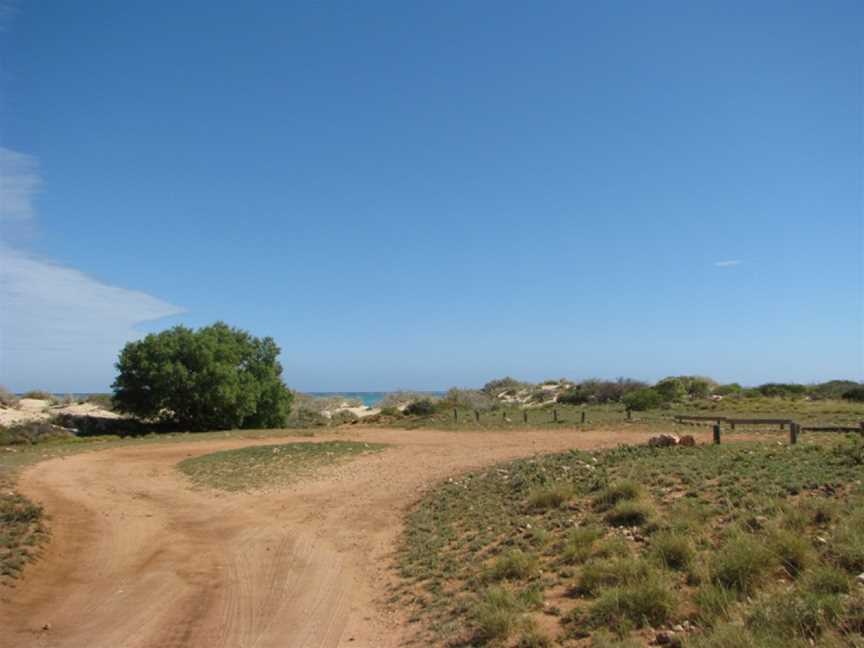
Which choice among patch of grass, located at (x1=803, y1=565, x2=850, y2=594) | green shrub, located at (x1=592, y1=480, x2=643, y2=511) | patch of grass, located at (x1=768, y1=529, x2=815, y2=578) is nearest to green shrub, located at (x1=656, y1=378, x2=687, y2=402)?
green shrub, located at (x1=592, y1=480, x2=643, y2=511)

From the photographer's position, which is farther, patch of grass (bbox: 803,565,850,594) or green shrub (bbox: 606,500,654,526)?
green shrub (bbox: 606,500,654,526)

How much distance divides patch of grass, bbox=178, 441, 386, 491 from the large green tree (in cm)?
1340

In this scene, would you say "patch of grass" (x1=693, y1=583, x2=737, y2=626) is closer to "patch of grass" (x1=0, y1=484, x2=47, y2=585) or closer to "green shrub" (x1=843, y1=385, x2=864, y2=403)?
"patch of grass" (x1=0, y1=484, x2=47, y2=585)

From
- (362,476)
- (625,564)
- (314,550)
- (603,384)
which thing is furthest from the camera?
(603,384)

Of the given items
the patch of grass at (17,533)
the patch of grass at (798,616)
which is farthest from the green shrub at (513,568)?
the patch of grass at (17,533)

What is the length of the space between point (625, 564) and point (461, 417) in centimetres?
2751

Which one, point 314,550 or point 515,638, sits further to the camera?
point 314,550

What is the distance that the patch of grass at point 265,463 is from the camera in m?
17.2

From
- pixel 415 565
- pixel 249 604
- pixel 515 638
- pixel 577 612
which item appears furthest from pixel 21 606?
A: pixel 577 612

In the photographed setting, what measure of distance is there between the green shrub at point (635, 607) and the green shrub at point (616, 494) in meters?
3.56

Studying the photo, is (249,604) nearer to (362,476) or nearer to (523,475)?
(523,475)

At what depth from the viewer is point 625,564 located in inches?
290

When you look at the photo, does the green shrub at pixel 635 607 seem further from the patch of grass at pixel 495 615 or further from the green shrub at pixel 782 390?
the green shrub at pixel 782 390

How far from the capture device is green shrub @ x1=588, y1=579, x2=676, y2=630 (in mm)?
6227
